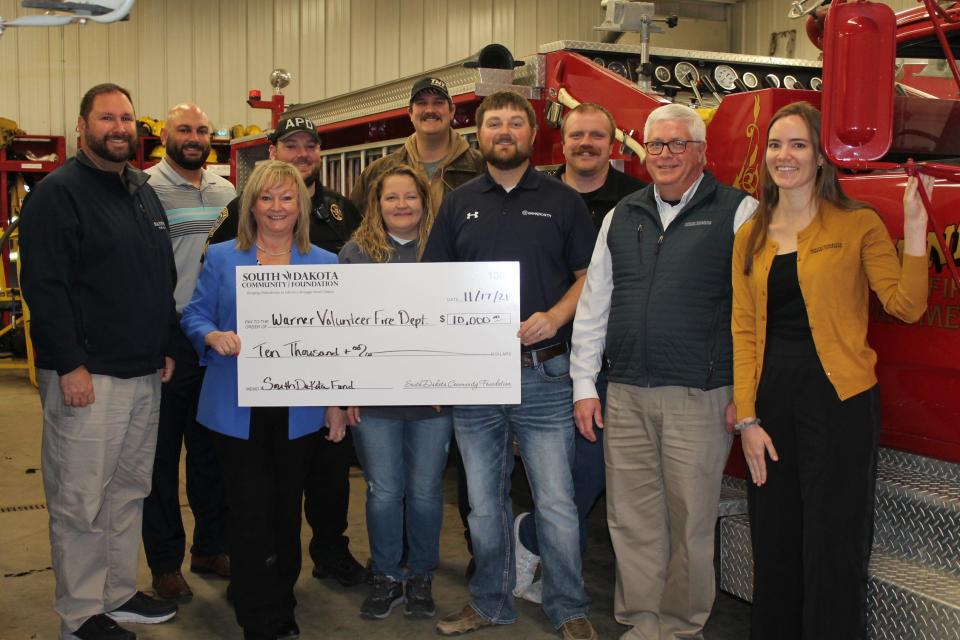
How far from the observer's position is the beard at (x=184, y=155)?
430 centimetres

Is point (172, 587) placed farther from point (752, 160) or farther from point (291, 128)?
point (752, 160)

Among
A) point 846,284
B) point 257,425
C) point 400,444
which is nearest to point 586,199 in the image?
point 400,444

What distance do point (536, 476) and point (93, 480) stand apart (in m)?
1.52

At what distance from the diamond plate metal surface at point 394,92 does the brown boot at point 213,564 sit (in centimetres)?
249

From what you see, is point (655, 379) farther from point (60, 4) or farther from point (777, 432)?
point (60, 4)

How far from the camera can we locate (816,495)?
2.75 metres

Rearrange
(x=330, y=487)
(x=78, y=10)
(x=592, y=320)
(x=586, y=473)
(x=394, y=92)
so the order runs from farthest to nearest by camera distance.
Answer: (x=394, y=92), (x=330, y=487), (x=586, y=473), (x=592, y=320), (x=78, y=10)

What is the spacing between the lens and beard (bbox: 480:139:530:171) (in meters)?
3.48

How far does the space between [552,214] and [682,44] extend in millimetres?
14574

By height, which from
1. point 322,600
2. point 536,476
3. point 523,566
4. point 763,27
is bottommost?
point 322,600

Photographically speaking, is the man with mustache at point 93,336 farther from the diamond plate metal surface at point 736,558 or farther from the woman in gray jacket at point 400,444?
the diamond plate metal surface at point 736,558

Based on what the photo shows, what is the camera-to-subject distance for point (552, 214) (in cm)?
346

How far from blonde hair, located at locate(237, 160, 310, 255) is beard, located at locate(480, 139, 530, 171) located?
0.67 meters

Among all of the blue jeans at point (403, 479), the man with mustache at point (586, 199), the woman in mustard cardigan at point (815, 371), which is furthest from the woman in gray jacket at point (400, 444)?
the woman in mustard cardigan at point (815, 371)
